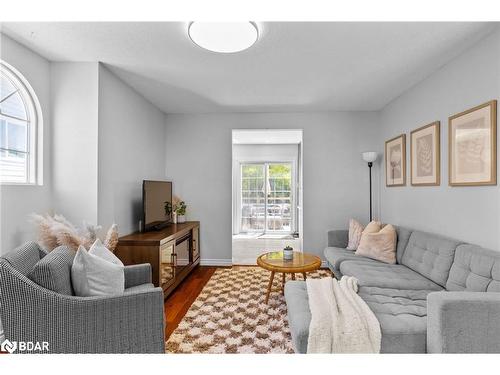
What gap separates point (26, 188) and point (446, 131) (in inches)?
154

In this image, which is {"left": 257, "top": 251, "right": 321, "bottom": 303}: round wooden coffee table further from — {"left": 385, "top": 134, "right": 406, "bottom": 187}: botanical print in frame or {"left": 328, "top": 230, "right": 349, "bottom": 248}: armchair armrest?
{"left": 385, "top": 134, "right": 406, "bottom": 187}: botanical print in frame

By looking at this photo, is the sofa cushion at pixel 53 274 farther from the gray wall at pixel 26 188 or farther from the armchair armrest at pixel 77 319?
the gray wall at pixel 26 188

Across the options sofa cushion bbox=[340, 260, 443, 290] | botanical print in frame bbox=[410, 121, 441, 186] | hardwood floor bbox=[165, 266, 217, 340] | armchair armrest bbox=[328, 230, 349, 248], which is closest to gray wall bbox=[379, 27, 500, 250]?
botanical print in frame bbox=[410, 121, 441, 186]

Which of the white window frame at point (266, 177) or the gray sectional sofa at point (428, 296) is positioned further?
the white window frame at point (266, 177)

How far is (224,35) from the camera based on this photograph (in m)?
2.08

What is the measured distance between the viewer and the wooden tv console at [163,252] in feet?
9.25

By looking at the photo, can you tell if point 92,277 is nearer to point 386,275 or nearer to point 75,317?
point 75,317

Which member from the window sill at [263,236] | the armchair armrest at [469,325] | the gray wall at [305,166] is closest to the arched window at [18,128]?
the gray wall at [305,166]

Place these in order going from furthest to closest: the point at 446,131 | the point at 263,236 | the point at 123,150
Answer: the point at 263,236, the point at 123,150, the point at 446,131

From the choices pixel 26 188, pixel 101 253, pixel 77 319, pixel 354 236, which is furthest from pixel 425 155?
pixel 26 188

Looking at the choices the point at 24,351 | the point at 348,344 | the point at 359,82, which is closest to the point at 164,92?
the point at 359,82

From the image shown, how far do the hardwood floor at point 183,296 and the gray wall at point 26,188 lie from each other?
1.44 m
